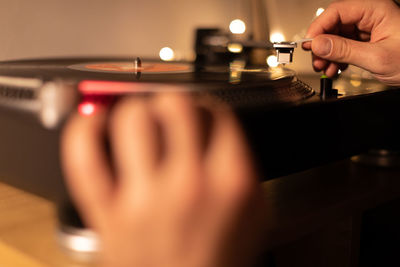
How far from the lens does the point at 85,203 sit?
300 millimetres

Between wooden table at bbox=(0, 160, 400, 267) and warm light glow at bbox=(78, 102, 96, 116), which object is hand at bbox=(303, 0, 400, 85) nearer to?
wooden table at bbox=(0, 160, 400, 267)

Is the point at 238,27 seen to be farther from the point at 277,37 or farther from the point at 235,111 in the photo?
the point at 235,111

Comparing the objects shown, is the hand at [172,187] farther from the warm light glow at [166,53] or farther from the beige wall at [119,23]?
the warm light glow at [166,53]

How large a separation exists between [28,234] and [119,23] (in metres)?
1.09

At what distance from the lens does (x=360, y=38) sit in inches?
41.9

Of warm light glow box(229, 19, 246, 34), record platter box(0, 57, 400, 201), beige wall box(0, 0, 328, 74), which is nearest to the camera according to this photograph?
record platter box(0, 57, 400, 201)

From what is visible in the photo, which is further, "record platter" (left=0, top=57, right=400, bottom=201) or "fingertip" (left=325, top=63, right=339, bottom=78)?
"fingertip" (left=325, top=63, right=339, bottom=78)

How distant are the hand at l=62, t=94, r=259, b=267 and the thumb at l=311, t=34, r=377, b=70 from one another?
0.58 meters

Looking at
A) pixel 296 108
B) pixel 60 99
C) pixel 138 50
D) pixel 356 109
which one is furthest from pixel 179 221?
pixel 138 50

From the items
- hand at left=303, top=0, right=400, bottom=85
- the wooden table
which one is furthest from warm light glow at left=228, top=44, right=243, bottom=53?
the wooden table

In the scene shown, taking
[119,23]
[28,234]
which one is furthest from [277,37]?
[28,234]

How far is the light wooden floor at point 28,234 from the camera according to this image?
1.50ft

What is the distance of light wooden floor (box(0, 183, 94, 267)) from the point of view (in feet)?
1.50

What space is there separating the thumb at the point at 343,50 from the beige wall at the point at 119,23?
0.75 m
